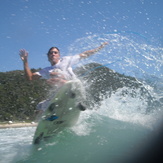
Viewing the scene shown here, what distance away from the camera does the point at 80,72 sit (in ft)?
18.5

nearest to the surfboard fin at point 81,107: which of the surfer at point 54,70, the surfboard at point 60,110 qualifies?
the surfboard at point 60,110

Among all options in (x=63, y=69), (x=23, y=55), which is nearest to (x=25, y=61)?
(x=23, y=55)

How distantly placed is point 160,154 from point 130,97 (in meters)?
5.55

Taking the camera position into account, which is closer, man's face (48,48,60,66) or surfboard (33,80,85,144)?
surfboard (33,80,85,144)

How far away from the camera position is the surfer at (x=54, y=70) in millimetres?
4801

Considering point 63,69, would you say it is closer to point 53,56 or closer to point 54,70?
point 54,70

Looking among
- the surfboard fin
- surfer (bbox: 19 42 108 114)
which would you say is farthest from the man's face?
the surfboard fin

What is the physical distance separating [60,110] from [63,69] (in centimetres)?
98

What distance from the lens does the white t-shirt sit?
4.86 metres

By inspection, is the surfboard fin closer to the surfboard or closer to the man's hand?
the surfboard

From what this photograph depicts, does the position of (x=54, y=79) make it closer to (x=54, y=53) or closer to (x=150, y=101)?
(x=54, y=53)

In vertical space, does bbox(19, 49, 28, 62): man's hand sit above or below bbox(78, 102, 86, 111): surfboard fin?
above

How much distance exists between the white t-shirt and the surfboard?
0.27 m

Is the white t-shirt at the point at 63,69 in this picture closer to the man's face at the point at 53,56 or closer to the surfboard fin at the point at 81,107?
the man's face at the point at 53,56
